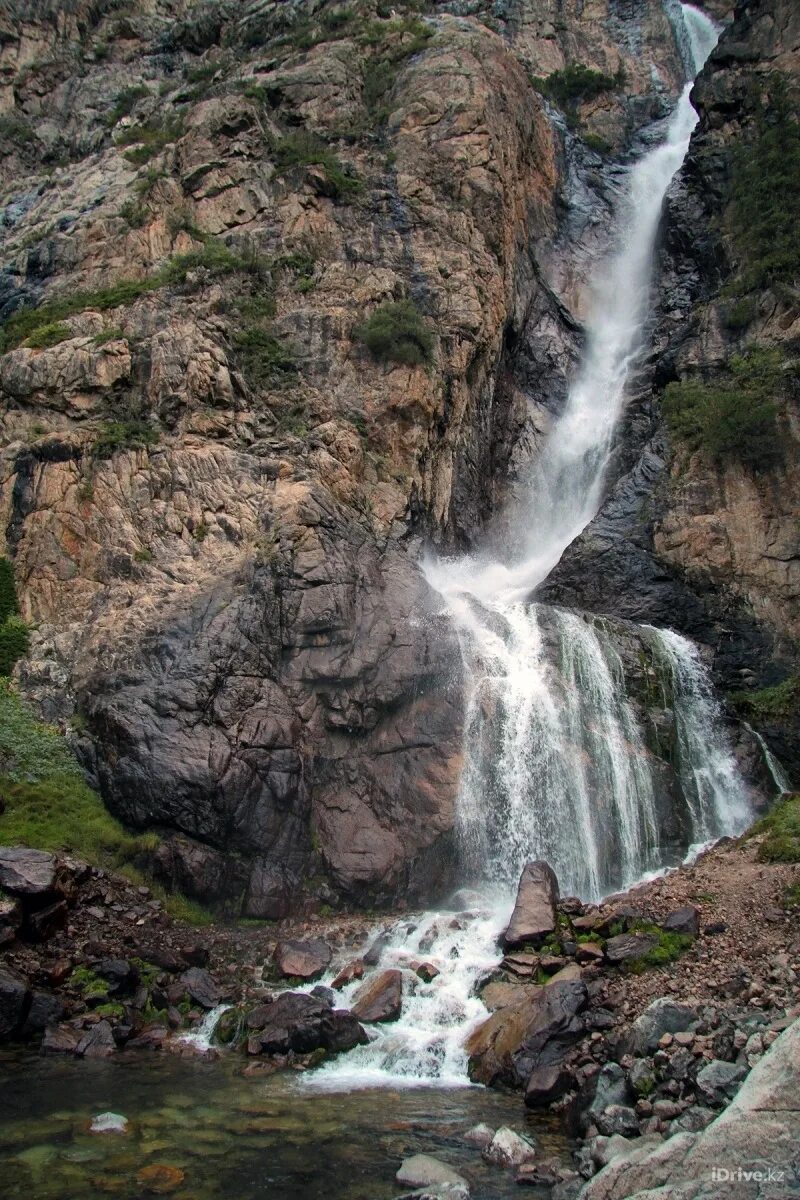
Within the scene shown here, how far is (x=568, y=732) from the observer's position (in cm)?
2072

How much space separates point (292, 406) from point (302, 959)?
667 inches

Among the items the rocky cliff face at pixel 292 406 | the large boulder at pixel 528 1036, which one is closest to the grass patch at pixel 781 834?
the large boulder at pixel 528 1036

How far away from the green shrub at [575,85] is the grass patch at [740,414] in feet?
84.9

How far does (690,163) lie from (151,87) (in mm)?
27548

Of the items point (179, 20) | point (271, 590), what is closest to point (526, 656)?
point (271, 590)

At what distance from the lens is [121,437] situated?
77.7 feet

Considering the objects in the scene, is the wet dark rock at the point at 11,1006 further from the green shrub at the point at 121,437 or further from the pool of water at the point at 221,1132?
the green shrub at the point at 121,437

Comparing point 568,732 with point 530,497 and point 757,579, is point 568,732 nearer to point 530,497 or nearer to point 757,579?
point 757,579

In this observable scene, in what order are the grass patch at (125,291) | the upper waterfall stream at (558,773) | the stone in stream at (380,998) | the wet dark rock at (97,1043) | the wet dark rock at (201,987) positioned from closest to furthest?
the wet dark rock at (97,1043)
the stone in stream at (380,998)
the wet dark rock at (201,987)
the upper waterfall stream at (558,773)
the grass patch at (125,291)

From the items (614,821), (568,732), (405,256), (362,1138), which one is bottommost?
(362,1138)

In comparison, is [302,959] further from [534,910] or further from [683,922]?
[683,922]

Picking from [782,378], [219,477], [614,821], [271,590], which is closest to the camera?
[614,821]

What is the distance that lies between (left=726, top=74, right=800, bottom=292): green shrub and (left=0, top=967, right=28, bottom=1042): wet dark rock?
3122cm

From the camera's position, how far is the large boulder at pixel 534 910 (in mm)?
14469
